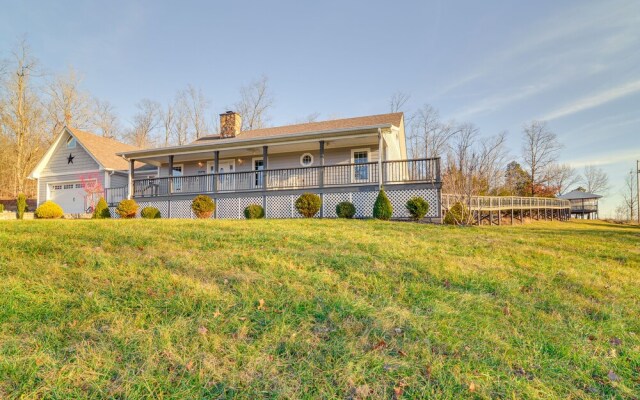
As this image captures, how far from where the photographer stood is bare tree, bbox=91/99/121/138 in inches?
1294

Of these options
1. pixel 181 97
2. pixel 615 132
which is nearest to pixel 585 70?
pixel 615 132

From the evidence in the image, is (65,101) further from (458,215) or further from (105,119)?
(458,215)

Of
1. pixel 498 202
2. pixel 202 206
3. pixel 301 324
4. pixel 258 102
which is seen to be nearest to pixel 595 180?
pixel 498 202

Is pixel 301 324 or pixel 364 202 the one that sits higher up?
pixel 364 202

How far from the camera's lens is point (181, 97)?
3531 cm

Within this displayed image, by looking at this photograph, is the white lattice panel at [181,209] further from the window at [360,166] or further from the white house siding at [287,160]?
the window at [360,166]

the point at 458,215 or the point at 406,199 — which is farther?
the point at 406,199

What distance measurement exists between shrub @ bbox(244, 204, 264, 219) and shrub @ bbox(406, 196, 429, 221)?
5743 mm

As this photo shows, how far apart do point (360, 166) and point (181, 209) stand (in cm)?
841

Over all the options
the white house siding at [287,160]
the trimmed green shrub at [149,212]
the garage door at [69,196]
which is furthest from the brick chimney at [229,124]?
the garage door at [69,196]

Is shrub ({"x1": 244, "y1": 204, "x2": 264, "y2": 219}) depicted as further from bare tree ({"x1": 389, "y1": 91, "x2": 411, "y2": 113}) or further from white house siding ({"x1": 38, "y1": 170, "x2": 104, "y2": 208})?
bare tree ({"x1": 389, "y1": 91, "x2": 411, "y2": 113})

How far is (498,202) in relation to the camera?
19.6m

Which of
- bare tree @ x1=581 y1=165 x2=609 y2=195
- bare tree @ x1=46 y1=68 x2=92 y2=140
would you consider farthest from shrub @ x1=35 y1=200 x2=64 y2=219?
bare tree @ x1=581 y1=165 x2=609 y2=195

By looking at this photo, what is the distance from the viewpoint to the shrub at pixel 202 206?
13.3 metres
